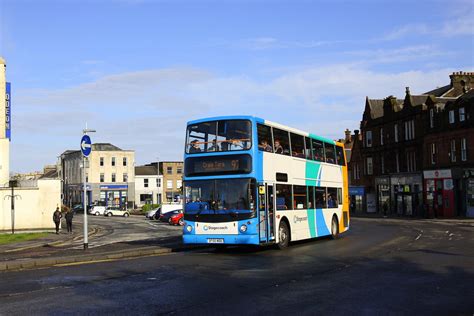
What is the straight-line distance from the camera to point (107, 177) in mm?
101125

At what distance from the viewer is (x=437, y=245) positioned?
2048 centimetres

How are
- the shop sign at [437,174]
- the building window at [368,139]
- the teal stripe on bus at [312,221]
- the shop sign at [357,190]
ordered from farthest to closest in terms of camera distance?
the shop sign at [357,190], the building window at [368,139], the shop sign at [437,174], the teal stripe on bus at [312,221]

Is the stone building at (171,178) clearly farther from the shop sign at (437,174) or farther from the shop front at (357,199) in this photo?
the shop sign at (437,174)

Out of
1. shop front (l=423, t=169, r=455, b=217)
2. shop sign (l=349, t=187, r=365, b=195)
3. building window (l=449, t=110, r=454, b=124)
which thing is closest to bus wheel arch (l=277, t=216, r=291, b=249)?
shop front (l=423, t=169, r=455, b=217)

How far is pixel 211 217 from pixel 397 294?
8.64 metres

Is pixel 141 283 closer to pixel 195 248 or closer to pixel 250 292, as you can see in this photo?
pixel 250 292

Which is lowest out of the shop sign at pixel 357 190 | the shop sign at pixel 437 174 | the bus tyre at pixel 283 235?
the bus tyre at pixel 283 235

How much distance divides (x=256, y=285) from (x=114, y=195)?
9345cm

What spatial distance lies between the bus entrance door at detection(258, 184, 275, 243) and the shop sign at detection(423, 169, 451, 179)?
37.7 meters

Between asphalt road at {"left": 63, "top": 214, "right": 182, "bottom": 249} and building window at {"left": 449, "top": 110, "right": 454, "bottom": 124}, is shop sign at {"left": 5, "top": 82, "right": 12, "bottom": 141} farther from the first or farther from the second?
building window at {"left": 449, "top": 110, "right": 454, "bottom": 124}

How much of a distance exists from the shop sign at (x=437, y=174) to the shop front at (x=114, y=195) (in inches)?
2382

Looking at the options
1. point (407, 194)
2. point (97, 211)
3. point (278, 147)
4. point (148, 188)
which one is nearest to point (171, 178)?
point (148, 188)

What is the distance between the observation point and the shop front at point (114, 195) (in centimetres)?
10038

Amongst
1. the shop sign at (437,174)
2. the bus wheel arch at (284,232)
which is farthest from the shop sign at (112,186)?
the bus wheel arch at (284,232)
